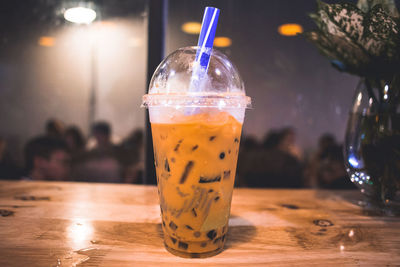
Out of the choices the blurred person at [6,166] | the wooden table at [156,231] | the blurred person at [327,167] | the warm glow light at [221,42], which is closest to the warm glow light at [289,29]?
the warm glow light at [221,42]

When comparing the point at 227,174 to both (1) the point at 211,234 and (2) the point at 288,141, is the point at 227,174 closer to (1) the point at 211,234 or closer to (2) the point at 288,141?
(1) the point at 211,234

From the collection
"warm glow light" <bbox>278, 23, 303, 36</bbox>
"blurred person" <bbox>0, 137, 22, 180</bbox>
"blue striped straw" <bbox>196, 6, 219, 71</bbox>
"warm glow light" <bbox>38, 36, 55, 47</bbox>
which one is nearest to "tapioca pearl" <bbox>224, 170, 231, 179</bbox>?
"blue striped straw" <bbox>196, 6, 219, 71</bbox>

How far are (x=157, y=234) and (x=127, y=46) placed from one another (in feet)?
5.09

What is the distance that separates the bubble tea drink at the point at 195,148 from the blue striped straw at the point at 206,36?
0.04 feet

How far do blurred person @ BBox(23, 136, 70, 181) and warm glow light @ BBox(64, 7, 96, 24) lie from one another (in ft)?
2.77

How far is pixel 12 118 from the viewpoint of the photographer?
2135mm

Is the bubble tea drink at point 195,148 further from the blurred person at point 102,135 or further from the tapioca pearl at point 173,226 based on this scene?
the blurred person at point 102,135

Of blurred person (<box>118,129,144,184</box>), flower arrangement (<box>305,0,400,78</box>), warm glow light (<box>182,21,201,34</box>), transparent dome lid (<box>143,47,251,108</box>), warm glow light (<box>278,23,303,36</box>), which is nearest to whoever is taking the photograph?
transparent dome lid (<box>143,47,251,108</box>)

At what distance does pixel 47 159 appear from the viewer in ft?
6.46

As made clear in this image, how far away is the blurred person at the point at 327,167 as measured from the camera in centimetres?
167

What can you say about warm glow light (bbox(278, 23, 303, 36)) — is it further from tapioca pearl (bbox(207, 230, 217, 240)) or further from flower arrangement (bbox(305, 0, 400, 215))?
tapioca pearl (bbox(207, 230, 217, 240))

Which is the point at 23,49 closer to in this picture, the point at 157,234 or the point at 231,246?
the point at 157,234

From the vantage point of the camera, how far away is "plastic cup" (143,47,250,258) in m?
0.63

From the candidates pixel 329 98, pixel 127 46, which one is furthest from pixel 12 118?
pixel 329 98
